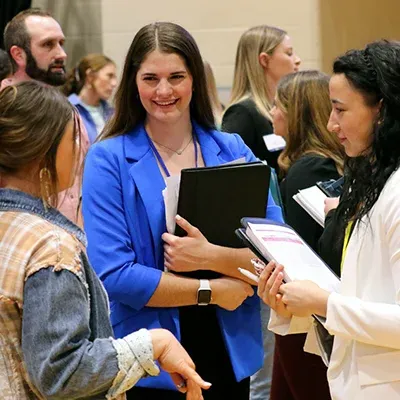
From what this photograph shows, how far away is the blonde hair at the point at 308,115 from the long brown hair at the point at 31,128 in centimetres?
157

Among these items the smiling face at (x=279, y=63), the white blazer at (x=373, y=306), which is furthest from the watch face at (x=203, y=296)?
the smiling face at (x=279, y=63)

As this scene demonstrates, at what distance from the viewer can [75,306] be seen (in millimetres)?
1547

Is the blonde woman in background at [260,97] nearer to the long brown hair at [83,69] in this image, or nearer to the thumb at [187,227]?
the thumb at [187,227]

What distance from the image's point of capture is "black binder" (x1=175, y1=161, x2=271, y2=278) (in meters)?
2.23

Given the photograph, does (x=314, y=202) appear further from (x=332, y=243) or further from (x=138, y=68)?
(x=138, y=68)

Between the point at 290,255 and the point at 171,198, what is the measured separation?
15.0 inches

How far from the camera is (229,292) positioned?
7.42ft

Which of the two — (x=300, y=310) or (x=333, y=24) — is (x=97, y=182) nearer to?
(x=300, y=310)

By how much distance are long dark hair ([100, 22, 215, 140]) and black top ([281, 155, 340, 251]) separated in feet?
2.09

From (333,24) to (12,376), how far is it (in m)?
4.90

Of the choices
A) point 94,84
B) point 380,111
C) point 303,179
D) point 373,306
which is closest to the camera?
point 373,306

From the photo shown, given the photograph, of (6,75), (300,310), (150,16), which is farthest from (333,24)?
(300,310)

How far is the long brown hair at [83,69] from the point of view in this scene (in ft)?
20.4

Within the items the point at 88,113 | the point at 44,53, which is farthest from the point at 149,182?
the point at 88,113
